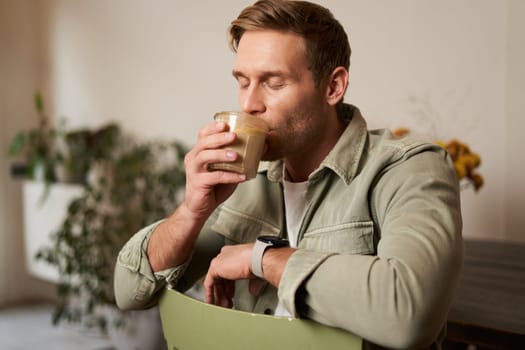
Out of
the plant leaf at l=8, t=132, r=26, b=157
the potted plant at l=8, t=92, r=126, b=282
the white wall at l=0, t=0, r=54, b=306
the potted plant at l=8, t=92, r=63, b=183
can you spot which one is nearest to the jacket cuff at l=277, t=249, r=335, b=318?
the potted plant at l=8, t=92, r=126, b=282

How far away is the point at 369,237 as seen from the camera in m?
1.09

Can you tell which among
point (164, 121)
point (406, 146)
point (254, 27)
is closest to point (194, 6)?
point (164, 121)

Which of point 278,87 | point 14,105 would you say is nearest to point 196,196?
point 278,87

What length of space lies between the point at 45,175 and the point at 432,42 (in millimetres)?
2582

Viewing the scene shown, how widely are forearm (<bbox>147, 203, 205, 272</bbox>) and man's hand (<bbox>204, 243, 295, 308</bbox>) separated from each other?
98 millimetres

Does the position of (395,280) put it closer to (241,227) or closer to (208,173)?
(208,173)

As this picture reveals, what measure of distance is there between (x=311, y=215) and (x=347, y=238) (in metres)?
0.11

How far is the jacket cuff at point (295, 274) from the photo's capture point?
850 mm

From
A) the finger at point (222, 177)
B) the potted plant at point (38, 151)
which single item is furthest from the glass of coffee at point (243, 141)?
the potted plant at point (38, 151)

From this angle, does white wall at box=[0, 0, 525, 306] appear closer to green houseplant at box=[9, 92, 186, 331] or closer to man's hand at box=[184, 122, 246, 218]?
green houseplant at box=[9, 92, 186, 331]

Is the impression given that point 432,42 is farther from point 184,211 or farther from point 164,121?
point 164,121

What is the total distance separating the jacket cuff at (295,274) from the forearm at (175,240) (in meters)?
0.32

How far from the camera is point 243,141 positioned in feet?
3.41

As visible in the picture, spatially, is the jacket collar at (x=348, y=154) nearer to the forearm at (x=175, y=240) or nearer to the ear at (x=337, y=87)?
the ear at (x=337, y=87)
